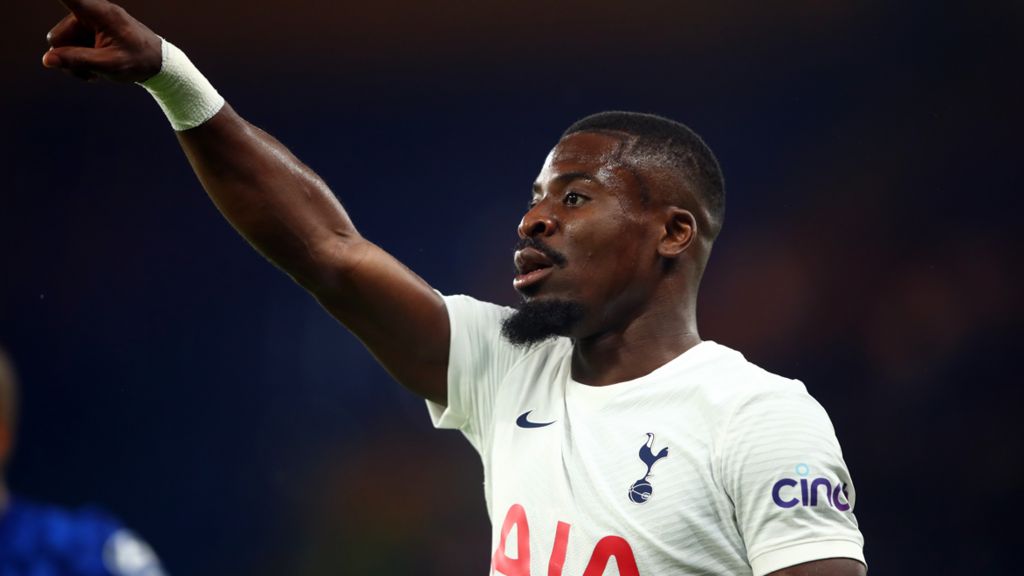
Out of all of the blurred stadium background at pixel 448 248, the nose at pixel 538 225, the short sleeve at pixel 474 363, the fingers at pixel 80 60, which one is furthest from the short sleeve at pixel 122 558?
the blurred stadium background at pixel 448 248

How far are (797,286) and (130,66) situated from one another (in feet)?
11.0

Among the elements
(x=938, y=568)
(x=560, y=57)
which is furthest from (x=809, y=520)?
(x=560, y=57)

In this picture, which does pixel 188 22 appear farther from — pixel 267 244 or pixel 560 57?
pixel 267 244

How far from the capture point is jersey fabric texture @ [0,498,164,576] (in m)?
1.60

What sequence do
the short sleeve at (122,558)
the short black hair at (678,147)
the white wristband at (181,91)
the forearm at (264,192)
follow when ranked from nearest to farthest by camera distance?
the short sleeve at (122,558), the white wristband at (181,91), the forearm at (264,192), the short black hair at (678,147)

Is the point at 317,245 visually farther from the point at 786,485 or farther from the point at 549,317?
the point at 786,485

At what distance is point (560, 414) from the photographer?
263cm

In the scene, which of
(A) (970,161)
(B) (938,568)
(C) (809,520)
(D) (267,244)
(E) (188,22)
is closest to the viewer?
(C) (809,520)

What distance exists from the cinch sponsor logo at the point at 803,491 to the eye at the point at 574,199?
797 mm

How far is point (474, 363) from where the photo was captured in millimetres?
2785

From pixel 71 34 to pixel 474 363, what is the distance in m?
1.10

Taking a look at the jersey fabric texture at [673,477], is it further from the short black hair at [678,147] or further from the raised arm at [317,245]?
the short black hair at [678,147]

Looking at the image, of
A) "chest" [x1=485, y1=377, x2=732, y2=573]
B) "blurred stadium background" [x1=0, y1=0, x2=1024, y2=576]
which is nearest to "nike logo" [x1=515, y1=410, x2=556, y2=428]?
"chest" [x1=485, y1=377, x2=732, y2=573]

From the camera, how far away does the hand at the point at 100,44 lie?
2215 millimetres
